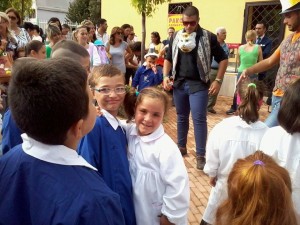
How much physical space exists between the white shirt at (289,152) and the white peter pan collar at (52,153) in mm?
1318

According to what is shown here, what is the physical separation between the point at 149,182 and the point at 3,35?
11.5ft

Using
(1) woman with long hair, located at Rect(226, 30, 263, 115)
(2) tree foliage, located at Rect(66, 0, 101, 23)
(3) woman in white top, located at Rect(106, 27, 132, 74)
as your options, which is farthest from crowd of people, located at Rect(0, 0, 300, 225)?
(2) tree foliage, located at Rect(66, 0, 101, 23)

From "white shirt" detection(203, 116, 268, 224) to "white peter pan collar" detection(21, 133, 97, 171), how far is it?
141 cm

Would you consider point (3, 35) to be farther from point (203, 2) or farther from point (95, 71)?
point (203, 2)

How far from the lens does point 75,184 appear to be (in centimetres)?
86

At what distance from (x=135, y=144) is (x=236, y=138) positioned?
0.78m

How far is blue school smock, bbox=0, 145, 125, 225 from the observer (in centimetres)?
83

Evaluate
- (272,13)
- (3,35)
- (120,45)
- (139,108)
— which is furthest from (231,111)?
(139,108)

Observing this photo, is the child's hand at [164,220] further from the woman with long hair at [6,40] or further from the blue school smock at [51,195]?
the woman with long hair at [6,40]

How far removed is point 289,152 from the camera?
181cm

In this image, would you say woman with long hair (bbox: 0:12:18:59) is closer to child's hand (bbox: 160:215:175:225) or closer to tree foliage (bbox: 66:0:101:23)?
child's hand (bbox: 160:215:175:225)

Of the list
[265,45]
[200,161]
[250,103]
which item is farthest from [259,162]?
[265,45]

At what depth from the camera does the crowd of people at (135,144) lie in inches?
34.6

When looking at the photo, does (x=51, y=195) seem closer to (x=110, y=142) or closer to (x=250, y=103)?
(x=110, y=142)
